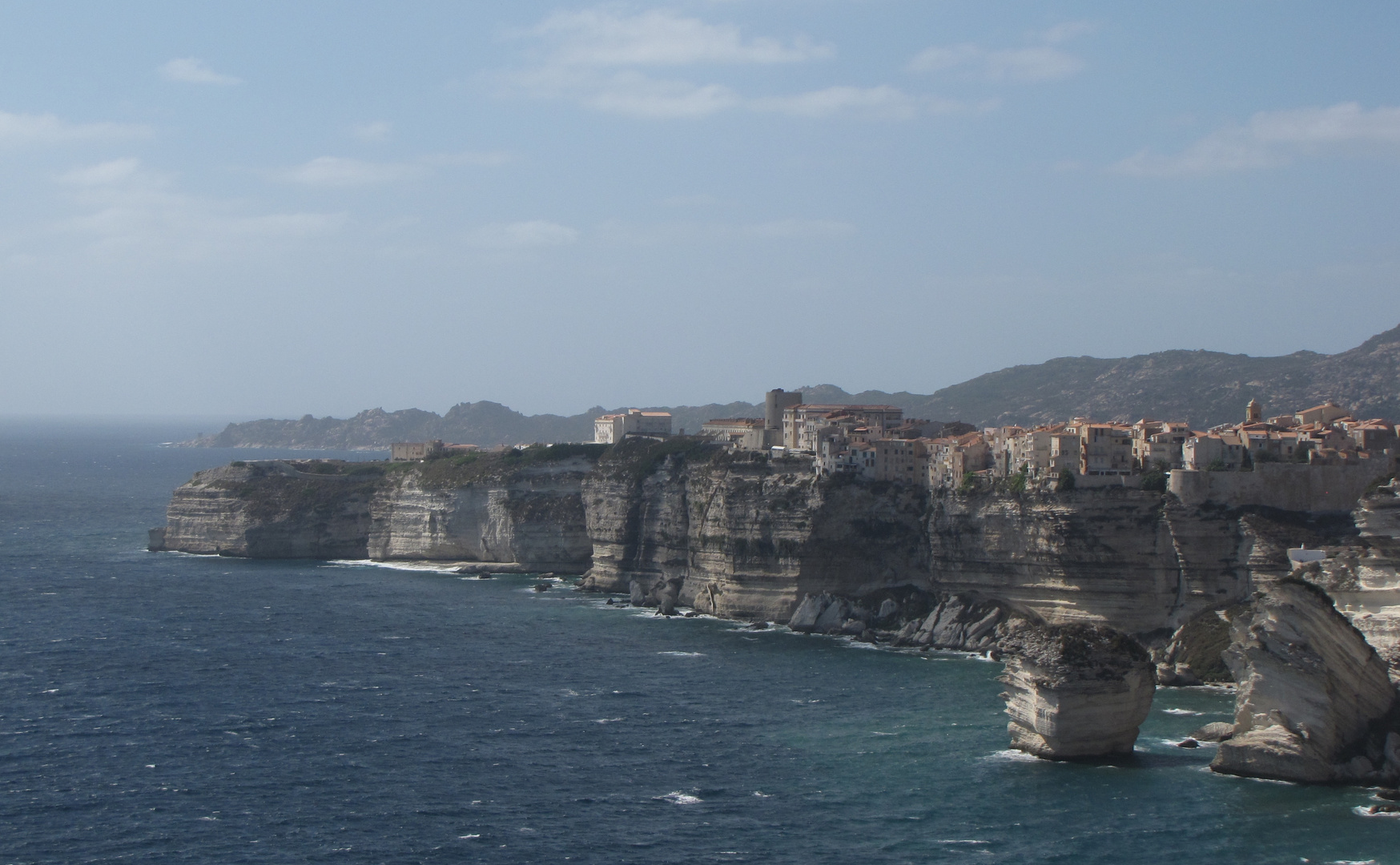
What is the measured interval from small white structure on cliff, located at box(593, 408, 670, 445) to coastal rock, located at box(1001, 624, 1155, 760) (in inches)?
2915

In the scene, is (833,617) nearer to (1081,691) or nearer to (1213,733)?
(1213,733)

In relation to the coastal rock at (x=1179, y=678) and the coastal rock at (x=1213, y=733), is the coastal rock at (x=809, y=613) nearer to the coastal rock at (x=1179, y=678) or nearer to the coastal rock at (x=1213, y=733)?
the coastal rock at (x=1179, y=678)

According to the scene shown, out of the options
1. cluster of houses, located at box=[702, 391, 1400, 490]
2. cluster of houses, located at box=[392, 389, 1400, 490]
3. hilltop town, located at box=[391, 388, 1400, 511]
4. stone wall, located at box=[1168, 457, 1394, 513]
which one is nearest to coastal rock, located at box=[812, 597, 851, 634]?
hilltop town, located at box=[391, 388, 1400, 511]

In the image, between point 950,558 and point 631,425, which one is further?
point 631,425

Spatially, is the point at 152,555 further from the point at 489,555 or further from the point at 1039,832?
the point at 1039,832

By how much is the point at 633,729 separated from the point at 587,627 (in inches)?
1048

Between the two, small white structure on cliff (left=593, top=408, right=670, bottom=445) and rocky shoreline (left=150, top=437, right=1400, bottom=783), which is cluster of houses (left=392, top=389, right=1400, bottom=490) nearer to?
rocky shoreline (left=150, top=437, right=1400, bottom=783)

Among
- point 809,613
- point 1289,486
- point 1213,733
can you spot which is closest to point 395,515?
point 809,613

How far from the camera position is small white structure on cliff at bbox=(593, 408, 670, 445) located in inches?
5034

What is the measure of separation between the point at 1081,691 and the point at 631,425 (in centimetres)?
8093

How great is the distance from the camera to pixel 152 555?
11788 cm

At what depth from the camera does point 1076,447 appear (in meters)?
79.4

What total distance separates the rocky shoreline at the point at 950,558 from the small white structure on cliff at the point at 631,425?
10.4m

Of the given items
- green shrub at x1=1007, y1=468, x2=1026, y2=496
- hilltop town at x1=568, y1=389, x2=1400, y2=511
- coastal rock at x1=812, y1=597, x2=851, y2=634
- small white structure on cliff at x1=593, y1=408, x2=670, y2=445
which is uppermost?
small white structure on cliff at x1=593, y1=408, x2=670, y2=445
